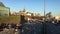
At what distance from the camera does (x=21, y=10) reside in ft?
12.7

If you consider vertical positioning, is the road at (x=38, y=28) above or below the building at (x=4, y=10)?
below

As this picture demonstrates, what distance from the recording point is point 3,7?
3.76 m

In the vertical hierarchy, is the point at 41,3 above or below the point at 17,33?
above

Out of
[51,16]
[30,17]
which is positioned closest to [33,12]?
[30,17]

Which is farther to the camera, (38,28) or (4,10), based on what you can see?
(38,28)

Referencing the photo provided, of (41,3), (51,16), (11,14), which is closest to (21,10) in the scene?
(11,14)

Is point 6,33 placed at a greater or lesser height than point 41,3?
lesser

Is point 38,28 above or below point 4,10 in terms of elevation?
below

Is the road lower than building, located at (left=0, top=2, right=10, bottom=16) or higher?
lower

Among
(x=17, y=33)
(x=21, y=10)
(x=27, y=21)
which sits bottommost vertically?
(x=17, y=33)

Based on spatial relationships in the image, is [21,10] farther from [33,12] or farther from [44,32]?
[44,32]

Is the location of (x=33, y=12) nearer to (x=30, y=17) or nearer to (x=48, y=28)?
(x=30, y=17)

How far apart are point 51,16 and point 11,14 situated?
102cm

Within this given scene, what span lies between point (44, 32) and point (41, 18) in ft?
1.22
